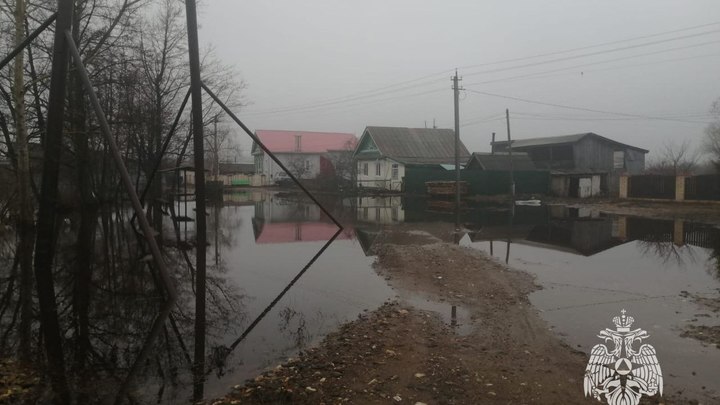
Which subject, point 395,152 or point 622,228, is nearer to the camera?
point 622,228

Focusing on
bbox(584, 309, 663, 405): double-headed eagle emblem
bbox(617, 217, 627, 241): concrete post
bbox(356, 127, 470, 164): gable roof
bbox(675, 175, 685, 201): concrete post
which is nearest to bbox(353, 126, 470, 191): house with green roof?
bbox(356, 127, 470, 164): gable roof

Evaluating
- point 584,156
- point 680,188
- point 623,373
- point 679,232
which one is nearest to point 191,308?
point 623,373

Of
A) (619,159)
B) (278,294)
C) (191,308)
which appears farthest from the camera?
(619,159)

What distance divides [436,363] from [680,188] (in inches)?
1180

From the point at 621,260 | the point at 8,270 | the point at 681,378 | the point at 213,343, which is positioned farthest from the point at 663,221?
the point at 8,270

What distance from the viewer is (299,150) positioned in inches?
2502

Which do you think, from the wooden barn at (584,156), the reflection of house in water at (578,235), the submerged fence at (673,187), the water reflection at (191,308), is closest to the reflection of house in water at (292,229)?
the water reflection at (191,308)

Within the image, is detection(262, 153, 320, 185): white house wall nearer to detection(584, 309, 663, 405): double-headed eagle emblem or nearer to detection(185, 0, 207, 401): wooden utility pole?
detection(185, 0, 207, 401): wooden utility pole

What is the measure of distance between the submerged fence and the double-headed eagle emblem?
88.0ft

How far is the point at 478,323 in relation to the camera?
6129mm

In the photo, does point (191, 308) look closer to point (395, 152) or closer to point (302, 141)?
point (395, 152)

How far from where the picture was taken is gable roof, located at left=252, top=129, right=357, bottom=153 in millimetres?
63747

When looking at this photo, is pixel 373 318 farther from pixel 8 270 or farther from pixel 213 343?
pixel 8 270

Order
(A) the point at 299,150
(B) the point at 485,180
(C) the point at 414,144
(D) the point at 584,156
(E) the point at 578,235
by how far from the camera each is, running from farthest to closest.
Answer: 1. (A) the point at 299,150
2. (C) the point at 414,144
3. (D) the point at 584,156
4. (B) the point at 485,180
5. (E) the point at 578,235
